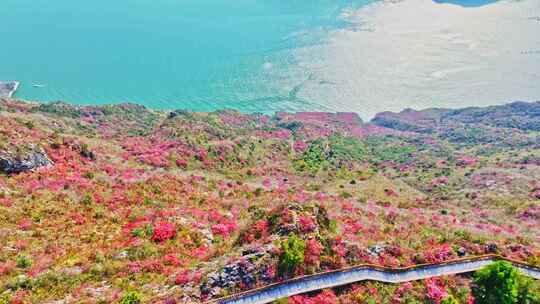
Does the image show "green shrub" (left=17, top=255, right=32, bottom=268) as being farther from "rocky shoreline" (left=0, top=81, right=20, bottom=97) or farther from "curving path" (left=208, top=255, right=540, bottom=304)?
"rocky shoreline" (left=0, top=81, right=20, bottom=97)

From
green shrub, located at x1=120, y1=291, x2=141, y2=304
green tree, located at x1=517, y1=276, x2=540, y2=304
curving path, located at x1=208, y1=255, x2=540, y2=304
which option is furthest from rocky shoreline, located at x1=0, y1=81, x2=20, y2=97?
green tree, located at x1=517, y1=276, x2=540, y2=304

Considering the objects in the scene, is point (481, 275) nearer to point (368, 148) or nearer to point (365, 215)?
point (365, 215)

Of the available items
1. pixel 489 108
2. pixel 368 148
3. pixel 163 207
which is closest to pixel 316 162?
pixel 368 148

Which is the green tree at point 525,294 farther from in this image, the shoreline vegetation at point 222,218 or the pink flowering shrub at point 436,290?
the pink flowering shrub at point 436,290

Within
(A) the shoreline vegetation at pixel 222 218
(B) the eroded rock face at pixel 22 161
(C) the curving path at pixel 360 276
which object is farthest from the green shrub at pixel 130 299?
(B) the eroded rock face at pixel 22 161

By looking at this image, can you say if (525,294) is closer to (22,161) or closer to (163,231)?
(163,231)
